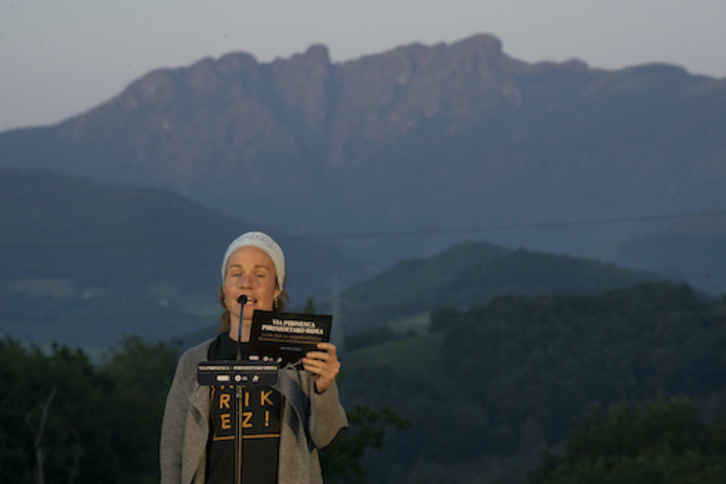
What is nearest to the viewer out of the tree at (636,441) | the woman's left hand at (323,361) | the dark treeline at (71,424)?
the woman's left hand at (323,361)

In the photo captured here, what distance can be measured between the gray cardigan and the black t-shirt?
46 mm

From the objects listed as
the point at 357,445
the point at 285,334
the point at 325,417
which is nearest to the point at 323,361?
the point at 285,334

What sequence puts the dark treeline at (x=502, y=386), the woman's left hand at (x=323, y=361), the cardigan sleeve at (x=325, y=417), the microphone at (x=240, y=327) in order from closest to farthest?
the woman's left hand at (x=323, y=361) < the microphone at (x=240, y=327) < the cardigan sleeve at (x=325, y=417) < the dark treeline at (x=502, y=386)

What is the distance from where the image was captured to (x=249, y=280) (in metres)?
4.89

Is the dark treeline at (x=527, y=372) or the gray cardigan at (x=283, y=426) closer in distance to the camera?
the gray cardigan at (x=283, y=426)

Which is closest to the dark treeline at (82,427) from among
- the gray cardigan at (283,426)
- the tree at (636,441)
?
the tree at (636,441)

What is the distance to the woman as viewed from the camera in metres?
4.61

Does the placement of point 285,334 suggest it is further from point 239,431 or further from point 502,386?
point 502,386

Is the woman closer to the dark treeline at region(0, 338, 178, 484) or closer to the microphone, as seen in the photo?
the microphone

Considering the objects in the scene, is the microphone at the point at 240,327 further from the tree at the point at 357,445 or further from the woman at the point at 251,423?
the tree at the point at 357,445

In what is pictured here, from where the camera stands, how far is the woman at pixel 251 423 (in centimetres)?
461

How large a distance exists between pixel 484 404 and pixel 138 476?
3180 inches

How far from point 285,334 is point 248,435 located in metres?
0.56

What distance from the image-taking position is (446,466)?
130 metres
